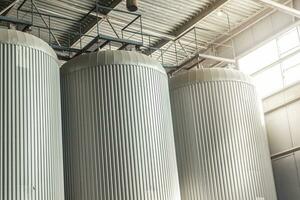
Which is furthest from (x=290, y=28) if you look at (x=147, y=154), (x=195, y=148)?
(x=147, y=154)

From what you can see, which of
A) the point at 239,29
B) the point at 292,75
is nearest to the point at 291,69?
the point at 292,75

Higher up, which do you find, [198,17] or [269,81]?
[198,17]

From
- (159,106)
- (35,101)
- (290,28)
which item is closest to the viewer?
(35,101)

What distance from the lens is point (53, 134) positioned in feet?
43.4

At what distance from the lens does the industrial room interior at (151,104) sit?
42.2 ft

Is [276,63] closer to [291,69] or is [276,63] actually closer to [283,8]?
[291,69]

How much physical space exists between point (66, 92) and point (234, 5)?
8689 millimetres

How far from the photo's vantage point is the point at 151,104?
14.9 m

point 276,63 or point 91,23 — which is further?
point 276,63

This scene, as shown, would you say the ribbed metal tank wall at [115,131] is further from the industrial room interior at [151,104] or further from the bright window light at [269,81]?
the bright window light at [269,81]

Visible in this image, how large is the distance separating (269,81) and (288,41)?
70.7 inches

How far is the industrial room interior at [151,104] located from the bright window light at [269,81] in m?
0.05

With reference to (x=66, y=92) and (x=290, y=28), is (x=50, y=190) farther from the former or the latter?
(x=290, y=28)

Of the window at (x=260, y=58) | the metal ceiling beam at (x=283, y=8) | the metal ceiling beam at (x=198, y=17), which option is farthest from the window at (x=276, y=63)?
the metal ceiling beam at (x=198, y=17)
